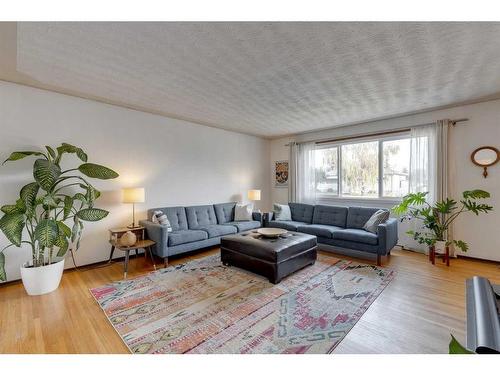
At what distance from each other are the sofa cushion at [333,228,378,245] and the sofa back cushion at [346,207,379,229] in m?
0.25

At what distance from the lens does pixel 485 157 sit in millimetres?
3570

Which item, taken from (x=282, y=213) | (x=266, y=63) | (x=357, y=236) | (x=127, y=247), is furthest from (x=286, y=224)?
(x=266, y=63)

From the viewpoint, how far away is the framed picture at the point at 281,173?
6234mm

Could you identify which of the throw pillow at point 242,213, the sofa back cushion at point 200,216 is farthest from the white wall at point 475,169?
the sofa back cushion at point 200,216

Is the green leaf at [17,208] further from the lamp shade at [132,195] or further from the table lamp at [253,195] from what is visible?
the table lamp at [253,195]

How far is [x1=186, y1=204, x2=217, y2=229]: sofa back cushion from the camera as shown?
4.35 m

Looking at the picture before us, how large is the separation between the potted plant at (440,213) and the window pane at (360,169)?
93 centimetres

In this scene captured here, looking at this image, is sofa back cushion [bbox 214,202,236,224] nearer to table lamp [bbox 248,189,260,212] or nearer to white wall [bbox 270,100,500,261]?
table lamp [bbox 248,189,260,212]

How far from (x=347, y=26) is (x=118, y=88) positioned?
278cm

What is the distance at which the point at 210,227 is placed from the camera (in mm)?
4301

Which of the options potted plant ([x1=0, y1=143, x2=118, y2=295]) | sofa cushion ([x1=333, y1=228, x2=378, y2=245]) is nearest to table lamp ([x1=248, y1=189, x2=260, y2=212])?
sofa cushion ([x1=333, y1=228, x2=378, y2=245])

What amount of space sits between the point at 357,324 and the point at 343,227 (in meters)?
2.49

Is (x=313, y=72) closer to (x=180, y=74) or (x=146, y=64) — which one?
(x=180, y=74)

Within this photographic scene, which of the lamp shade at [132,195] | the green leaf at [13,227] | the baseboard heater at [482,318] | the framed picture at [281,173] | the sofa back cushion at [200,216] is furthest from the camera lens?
the framed picture at [281,173]
